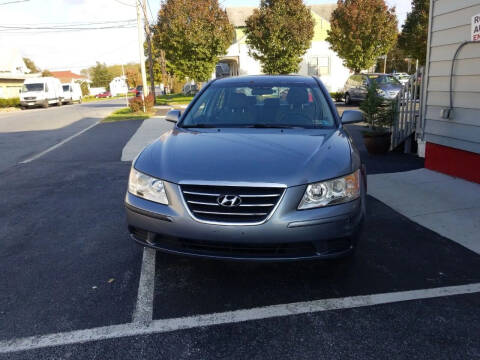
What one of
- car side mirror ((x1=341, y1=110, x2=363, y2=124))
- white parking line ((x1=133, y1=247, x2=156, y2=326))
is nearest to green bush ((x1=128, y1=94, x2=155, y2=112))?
car side mirror ((x1=341, y1=110, x2=363, y2=124))

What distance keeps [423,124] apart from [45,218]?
6169 millimetres

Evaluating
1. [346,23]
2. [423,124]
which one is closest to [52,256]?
[423,124]

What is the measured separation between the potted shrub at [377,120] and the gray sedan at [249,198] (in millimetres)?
4967

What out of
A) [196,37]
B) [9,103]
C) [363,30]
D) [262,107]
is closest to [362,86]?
[363,30]

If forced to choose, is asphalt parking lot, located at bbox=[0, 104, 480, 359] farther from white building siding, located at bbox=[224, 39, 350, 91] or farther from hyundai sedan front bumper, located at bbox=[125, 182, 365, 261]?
white building siding, located at bbox=[224, 39, 350, 91]

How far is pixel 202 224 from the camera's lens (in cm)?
262

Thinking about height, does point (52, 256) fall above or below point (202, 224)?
below

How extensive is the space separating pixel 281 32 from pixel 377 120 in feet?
57.5

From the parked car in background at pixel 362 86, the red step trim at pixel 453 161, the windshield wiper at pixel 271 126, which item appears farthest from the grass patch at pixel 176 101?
the windshield wiper at pixel 271 126

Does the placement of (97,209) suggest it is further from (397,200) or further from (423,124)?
(423,124)

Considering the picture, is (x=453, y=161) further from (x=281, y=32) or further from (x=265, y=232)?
(x=281, y=32)

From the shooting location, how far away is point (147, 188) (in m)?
2.89

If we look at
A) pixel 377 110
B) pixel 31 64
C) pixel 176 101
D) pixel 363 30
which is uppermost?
pixel 31 64

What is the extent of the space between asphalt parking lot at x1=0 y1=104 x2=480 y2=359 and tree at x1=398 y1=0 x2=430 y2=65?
25969 millimetres
